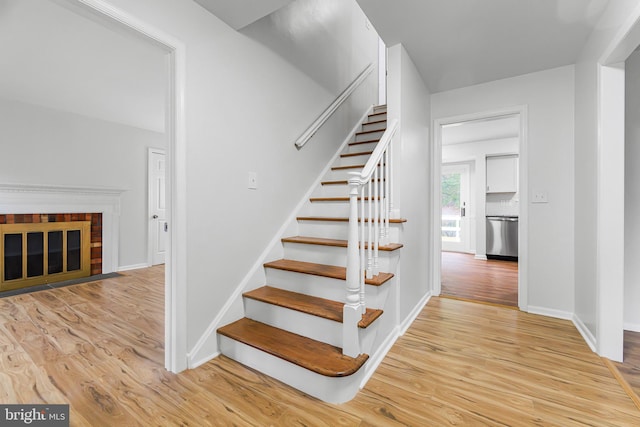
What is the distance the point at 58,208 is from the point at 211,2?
3.77 m

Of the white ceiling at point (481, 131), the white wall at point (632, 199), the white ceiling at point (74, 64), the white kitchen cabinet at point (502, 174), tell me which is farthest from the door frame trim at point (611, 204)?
the white kitchen cabinet at point (502, 174)

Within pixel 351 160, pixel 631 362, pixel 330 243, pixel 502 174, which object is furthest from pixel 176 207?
pixel 502 174

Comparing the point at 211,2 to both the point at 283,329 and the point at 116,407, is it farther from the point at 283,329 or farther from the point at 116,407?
the point at 116,407

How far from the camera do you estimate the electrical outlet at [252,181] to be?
6.75ft

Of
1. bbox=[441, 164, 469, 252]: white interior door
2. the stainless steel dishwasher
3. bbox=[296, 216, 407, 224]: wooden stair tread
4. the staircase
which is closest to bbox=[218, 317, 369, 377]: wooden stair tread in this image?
the staircase

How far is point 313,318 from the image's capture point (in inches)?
66.8

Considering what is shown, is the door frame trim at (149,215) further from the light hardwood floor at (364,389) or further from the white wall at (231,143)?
the white wall at (231,143)

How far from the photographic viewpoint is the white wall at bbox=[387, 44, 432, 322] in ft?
7.16

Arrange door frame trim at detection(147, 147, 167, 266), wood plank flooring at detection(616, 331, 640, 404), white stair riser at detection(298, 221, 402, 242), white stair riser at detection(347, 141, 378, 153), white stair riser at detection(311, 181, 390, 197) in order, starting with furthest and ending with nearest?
door frame trim at detection(147, 147, 167, 266)
white stair riser at detection(347, 141, 378, 153)
white stair riser at detection(311, 181, 390, 197)
white stair riser at detection(298, 221, 402, 242)
wood plank flooring at detection(616, 331, 640, 404)

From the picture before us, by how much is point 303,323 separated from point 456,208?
5.84 metres

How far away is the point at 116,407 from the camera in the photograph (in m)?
1.36

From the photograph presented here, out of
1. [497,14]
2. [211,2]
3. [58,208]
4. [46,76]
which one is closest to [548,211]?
[497,14]

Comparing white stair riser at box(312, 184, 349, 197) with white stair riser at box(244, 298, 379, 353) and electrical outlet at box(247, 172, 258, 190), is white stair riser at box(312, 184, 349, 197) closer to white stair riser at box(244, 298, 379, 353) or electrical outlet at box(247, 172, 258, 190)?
electrical outlet at box(247, 172, 258, 190)

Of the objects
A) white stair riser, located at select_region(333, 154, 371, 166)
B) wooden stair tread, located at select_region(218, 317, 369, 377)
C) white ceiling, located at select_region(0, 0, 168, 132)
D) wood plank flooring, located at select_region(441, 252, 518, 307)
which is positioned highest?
white ceiling, located at select_region(0, 0, 168, 132)
